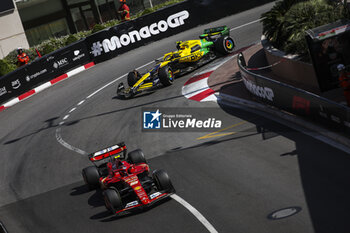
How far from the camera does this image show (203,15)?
3278cm

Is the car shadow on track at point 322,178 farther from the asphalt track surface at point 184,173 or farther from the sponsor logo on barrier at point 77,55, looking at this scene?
the sponsor logo on barrier at point 77,55

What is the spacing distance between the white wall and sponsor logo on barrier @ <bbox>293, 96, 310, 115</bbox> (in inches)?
1108

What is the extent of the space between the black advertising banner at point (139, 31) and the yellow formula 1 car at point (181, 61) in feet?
25.2

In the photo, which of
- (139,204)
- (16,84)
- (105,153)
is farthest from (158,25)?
(139,204)

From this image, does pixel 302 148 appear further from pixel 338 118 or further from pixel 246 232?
pixel 246 232

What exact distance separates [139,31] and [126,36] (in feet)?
3.02

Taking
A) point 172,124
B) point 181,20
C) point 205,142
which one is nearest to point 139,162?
point 205,142

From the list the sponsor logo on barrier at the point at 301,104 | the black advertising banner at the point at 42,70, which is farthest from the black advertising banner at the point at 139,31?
the sponsor logo on barrier at the point at 301,104

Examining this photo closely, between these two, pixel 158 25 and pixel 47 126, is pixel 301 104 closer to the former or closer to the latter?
pixel 47 126

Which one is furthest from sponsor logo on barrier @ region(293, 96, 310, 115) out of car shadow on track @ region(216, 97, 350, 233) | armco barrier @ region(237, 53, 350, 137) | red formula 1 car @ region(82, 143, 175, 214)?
red formula 1 car @ region(82, 143, 175, 214)

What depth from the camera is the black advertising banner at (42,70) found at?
27.6m

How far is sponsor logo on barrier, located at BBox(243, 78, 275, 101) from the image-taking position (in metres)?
16.0

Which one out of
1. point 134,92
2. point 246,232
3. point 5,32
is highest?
point 5,32

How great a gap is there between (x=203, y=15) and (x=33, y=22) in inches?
671
